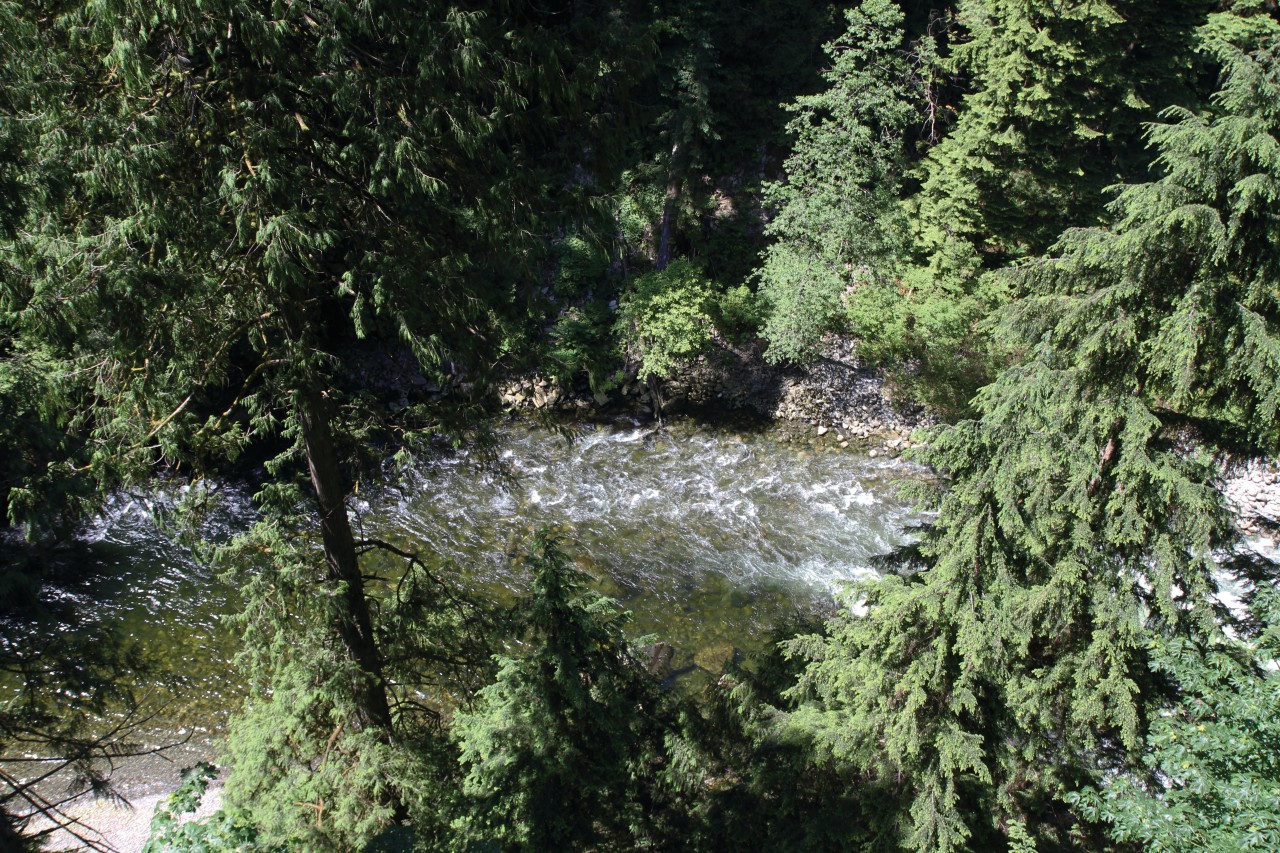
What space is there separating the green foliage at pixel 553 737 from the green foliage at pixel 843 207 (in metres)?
10.6

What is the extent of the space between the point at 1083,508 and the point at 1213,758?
204 centimetres

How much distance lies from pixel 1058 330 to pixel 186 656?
40.3ft

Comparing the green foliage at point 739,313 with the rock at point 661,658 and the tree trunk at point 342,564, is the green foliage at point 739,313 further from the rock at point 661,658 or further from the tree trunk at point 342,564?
the tree trunk at point 342,564

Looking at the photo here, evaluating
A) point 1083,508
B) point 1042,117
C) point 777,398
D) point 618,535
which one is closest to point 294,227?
point 1083,508

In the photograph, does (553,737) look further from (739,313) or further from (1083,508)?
(739,313)

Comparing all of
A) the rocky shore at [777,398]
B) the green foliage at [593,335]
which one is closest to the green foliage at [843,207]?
the rocky shore at [777,398]

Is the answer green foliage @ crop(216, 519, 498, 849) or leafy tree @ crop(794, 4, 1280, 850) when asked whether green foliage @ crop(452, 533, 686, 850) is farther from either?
leafy tree @ crop(794, 4, 1280, 850)

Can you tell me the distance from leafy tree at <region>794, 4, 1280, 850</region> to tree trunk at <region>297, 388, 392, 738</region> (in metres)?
Answer: 3.95

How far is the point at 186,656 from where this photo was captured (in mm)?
10906

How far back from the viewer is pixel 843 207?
50.1 feet

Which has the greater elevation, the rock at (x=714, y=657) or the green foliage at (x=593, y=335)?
the green foliage at (x=593, y=335)

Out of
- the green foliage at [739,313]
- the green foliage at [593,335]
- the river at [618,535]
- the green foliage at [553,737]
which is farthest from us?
the green foliage at [593,335]

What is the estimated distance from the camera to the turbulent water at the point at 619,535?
11.5 metres

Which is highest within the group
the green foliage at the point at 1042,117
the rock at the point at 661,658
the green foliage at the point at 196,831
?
the green foliage at the point at 1042,117
